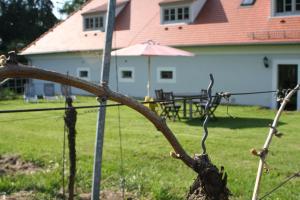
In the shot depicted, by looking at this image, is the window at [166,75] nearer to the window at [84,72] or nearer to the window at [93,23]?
the window at [84,72]

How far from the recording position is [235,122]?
1492 cm

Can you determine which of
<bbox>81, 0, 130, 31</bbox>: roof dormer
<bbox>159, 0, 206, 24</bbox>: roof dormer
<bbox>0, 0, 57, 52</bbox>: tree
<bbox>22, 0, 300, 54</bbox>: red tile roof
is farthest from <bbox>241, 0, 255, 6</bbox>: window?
<bbox>0, 0, 57, 52</bbox>: tree

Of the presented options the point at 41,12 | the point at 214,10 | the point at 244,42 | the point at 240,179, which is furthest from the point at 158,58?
the point at 41,12

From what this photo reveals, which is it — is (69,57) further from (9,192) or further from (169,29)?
(9,192)

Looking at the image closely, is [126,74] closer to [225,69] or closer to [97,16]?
[97,16]

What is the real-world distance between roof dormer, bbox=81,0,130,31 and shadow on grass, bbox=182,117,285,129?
1417 centimetres

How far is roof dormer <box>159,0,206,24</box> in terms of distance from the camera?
23.9 meters

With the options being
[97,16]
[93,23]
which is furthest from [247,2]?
[93,23]

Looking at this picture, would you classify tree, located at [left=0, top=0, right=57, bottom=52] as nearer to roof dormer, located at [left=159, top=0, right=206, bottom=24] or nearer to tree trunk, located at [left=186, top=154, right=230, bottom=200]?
roof dormer, located at [left=159, top=0, right=206, bottom=24]

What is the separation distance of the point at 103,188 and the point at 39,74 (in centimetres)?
412

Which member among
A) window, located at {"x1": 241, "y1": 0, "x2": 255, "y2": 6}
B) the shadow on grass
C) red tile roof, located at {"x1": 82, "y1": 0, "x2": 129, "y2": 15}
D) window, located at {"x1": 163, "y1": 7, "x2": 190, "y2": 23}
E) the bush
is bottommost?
the shadow on grass

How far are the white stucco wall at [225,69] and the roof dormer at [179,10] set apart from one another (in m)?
1.96

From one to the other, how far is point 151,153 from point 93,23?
2059cm

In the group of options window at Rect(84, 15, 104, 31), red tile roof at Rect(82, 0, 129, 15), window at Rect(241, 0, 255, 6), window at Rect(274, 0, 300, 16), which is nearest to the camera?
window at Rect(274, 0, 300, 16)
